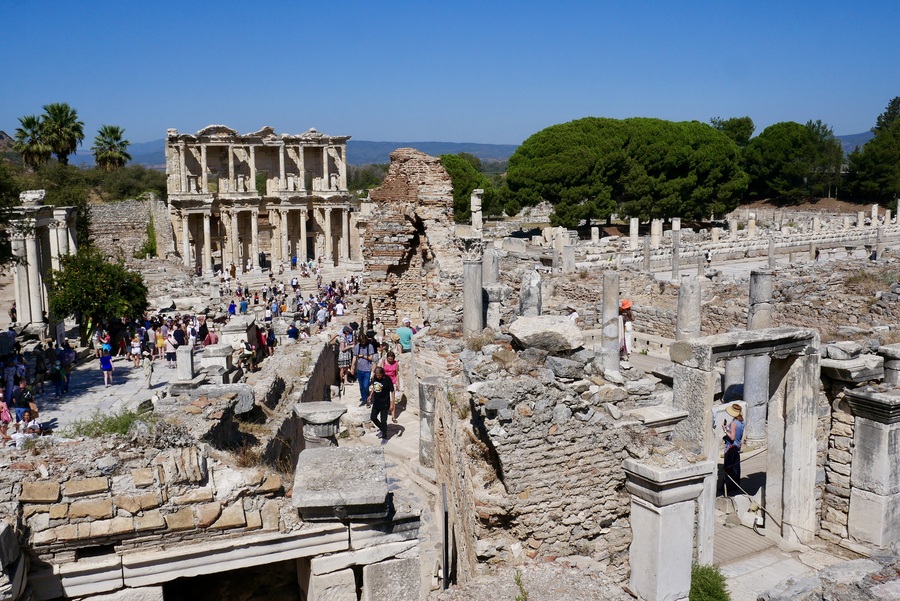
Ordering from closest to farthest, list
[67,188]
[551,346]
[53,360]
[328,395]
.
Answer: [551,346] < [328,395] < [53,360] < [67,188]

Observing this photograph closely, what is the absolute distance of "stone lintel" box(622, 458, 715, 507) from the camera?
6457 mm

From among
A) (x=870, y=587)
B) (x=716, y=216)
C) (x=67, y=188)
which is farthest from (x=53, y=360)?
(x=716, y=216)

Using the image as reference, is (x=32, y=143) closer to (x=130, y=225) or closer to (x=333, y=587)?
(x=130, y=225)

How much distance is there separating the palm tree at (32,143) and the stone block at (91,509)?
52.5 m

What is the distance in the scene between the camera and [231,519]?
513cm

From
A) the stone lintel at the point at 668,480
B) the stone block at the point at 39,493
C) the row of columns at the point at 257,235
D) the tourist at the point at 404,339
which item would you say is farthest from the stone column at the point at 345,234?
the stone block at the point at 39,493

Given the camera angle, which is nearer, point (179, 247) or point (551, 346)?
point (551, 346)

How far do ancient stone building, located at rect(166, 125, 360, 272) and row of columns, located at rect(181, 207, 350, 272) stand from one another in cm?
7

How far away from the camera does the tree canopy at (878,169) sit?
69.1 metres

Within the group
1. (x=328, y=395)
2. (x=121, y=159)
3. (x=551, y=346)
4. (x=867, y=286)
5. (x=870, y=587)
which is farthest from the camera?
(x=121, y=159)

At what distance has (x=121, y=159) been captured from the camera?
61094 mm

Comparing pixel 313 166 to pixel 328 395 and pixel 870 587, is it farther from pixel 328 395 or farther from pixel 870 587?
pixel 870 587

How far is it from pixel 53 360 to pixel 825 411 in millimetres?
17504

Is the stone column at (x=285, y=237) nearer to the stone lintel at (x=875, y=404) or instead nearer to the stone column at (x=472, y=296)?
the stone column at (x=472, y=296)
